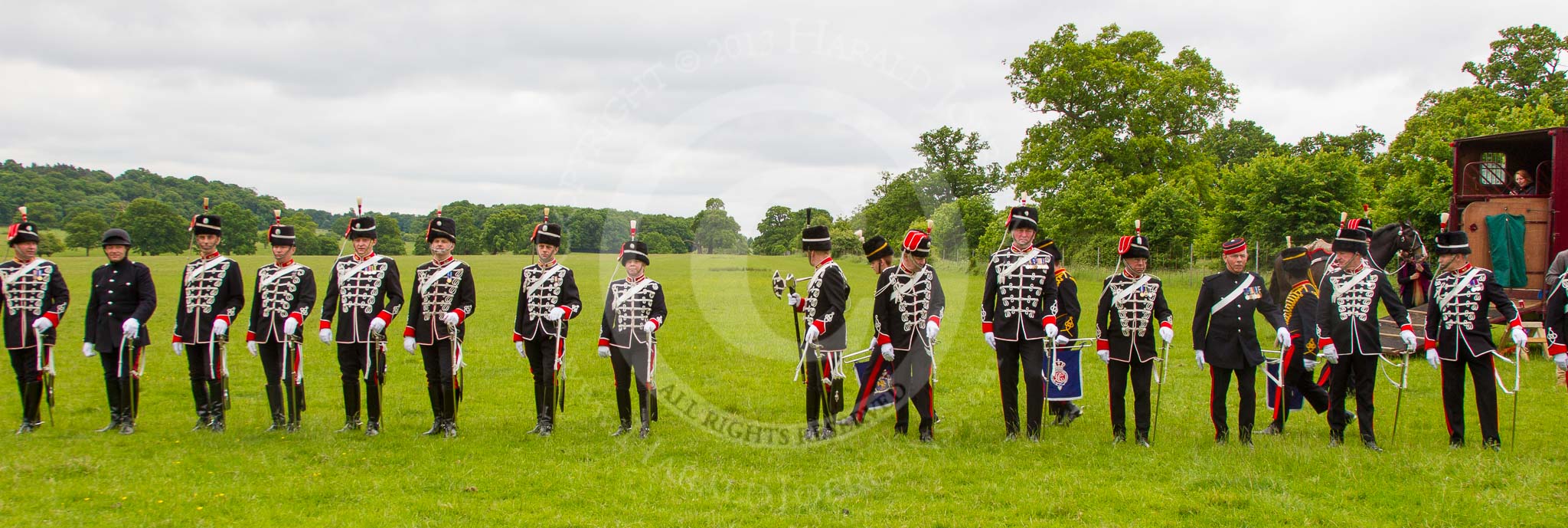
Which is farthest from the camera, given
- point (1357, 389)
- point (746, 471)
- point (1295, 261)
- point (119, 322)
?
point (1295, 261)

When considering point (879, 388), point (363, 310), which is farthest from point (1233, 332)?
point (363, 310)

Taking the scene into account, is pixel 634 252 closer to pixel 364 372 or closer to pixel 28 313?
pixel 364 372

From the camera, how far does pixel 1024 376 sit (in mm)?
8398

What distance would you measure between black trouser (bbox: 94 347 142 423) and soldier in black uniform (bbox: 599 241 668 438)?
15.2 ft

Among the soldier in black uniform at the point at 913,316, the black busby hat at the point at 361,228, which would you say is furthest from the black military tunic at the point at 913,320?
the black busby hat at the point at 361,228

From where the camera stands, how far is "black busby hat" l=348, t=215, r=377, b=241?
344 inches

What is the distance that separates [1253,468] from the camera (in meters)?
7.08

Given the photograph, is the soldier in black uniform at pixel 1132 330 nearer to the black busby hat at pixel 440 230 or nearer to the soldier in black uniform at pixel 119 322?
the black busby hat at pixel 440 230

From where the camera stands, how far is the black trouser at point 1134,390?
820 cm

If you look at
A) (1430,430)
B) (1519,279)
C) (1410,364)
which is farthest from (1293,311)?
(1519,279)

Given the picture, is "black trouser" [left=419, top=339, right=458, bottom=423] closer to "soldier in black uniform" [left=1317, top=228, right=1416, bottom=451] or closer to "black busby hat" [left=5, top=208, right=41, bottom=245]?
"black busby hat" [left=5, top=208, right=41, bottom=245]

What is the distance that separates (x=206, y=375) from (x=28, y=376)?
1.77 meters

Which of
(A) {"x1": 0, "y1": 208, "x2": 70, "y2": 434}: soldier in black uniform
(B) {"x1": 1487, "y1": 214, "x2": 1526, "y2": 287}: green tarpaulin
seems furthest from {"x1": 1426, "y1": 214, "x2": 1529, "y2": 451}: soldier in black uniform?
(A) {"x1": 0, "y1": 208, "x2": 70, "y2": 434}: soldier in black uniform

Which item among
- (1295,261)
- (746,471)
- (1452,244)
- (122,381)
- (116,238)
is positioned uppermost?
(116,238)
